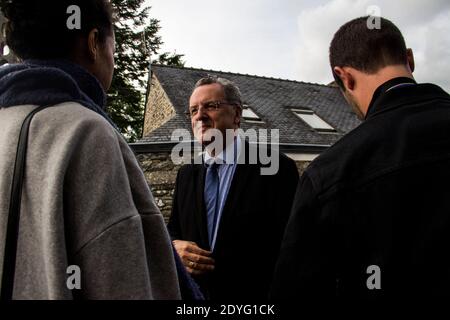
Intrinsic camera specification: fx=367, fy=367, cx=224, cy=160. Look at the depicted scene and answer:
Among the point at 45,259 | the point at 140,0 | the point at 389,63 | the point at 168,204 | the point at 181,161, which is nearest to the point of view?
the point at 45,259

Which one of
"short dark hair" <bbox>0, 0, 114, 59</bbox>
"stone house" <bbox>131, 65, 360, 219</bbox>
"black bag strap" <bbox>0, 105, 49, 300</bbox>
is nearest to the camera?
"black bag strap" <bbox>0, 105, 49, 300</bbox>

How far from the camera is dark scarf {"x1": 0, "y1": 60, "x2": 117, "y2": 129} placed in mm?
1155

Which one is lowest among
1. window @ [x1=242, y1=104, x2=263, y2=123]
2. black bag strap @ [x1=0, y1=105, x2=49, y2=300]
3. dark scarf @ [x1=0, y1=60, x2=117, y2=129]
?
black bag strap @ [x1=0, y1=105, x2=49, y2=300]

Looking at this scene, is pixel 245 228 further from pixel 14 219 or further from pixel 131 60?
pixel 131 60

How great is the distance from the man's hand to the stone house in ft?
21.5

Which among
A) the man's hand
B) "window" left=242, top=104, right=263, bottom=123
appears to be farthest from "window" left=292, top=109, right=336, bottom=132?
the man's hand

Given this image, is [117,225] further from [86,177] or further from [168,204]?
[168,204]

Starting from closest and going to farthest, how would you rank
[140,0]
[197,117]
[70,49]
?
[70,49], [197,117], [140,0]

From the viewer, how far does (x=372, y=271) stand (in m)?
1.20

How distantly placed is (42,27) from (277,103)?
13.5 meters

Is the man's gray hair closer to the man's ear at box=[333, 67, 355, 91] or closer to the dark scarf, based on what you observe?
the man's ear at box=[333, 67, 355, 91]

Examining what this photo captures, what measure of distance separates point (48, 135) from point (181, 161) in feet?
27.4

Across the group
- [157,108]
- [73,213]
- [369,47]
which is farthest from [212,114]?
[157,108]
